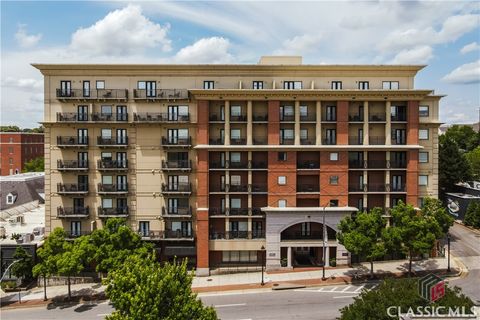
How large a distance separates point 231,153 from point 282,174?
6579 mm

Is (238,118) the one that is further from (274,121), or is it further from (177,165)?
(177,165)

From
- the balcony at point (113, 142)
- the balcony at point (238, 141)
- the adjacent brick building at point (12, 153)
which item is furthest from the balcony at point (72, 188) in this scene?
the adjacent brick building at point (12, 153)

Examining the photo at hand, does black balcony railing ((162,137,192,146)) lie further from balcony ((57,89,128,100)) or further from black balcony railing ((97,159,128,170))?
balcony ((57,89,128,100))

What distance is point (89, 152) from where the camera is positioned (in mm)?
44156

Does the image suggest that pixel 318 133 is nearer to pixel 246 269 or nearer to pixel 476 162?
pixel 246 269

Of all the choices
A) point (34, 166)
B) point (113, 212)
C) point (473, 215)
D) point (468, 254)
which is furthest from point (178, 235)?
point (34, 166)

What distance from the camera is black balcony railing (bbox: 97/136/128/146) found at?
43531 millimetres

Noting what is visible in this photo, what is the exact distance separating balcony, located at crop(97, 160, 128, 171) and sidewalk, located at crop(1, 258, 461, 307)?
13367 millimetres

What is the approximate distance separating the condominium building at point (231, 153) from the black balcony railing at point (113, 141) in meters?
0.14

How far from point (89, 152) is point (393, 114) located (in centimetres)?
3697

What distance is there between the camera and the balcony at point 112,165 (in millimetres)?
43500

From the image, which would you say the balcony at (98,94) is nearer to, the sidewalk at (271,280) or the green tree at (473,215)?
the sidewalk at (271,280)

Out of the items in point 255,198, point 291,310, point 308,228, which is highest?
point 255,198

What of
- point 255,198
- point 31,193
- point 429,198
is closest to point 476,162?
point 429,198
